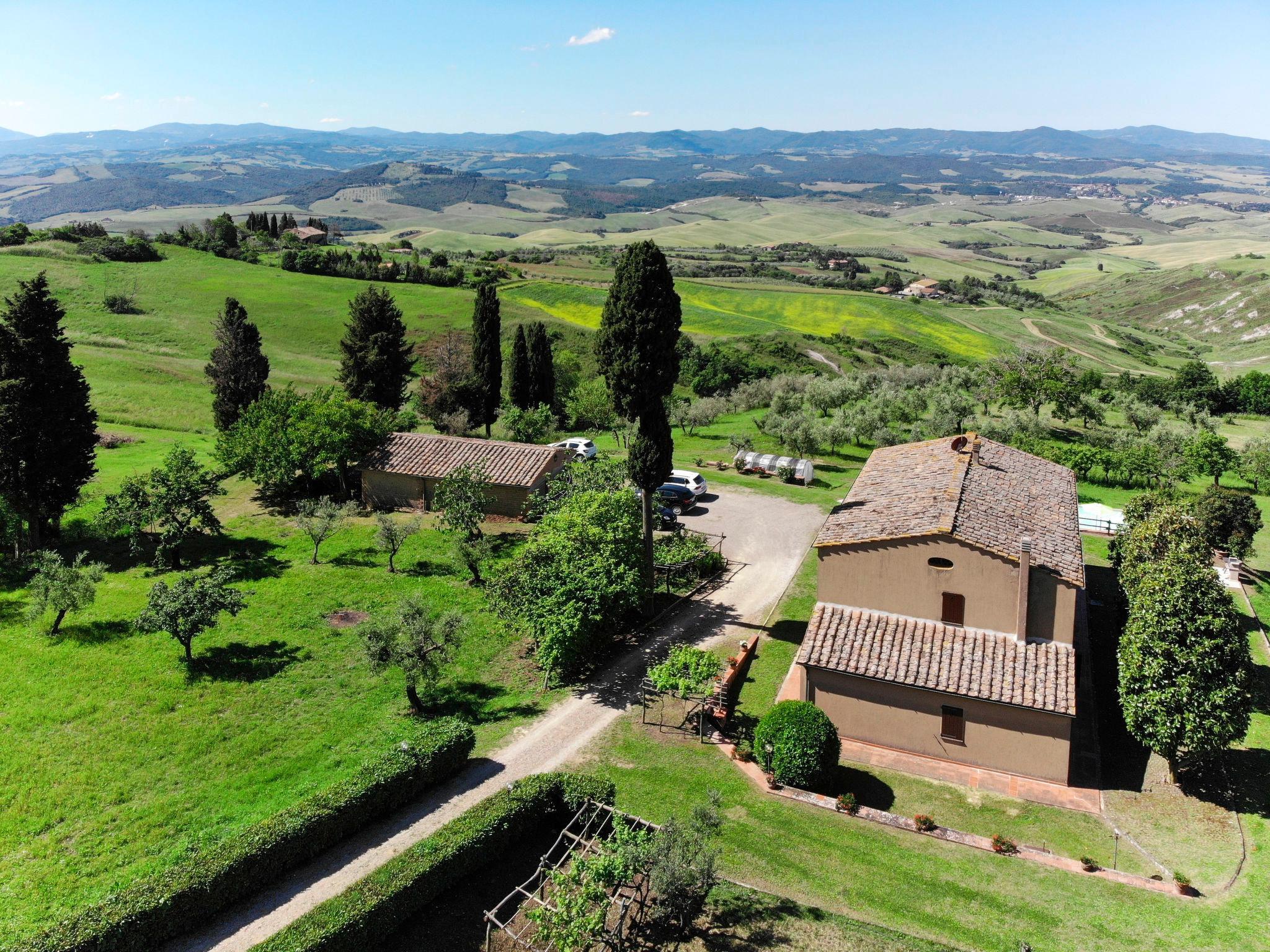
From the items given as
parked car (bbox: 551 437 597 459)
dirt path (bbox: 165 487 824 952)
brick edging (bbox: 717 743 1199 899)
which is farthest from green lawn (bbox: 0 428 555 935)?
parked car (bbox: 551 437 597 459)

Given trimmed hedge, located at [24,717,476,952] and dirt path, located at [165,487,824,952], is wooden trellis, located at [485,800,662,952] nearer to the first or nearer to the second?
dirt path, located at [165,487,824,952]

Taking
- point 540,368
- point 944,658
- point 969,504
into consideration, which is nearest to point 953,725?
point 944,658

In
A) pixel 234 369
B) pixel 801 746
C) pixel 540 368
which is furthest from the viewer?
pixel 540 368

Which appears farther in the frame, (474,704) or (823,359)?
(823,359)

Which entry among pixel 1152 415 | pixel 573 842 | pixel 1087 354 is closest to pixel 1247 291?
pixel 1087 354

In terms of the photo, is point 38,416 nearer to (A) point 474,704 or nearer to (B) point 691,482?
(A) point 474,704

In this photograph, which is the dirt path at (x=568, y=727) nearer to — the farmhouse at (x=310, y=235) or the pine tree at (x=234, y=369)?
the pine tree at (x=234, y=369)

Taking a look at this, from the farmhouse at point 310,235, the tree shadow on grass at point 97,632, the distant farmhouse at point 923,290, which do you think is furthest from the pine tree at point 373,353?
the distant farmhouse at point 923,290

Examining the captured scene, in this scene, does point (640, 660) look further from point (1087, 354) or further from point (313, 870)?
point (1087, 354)
